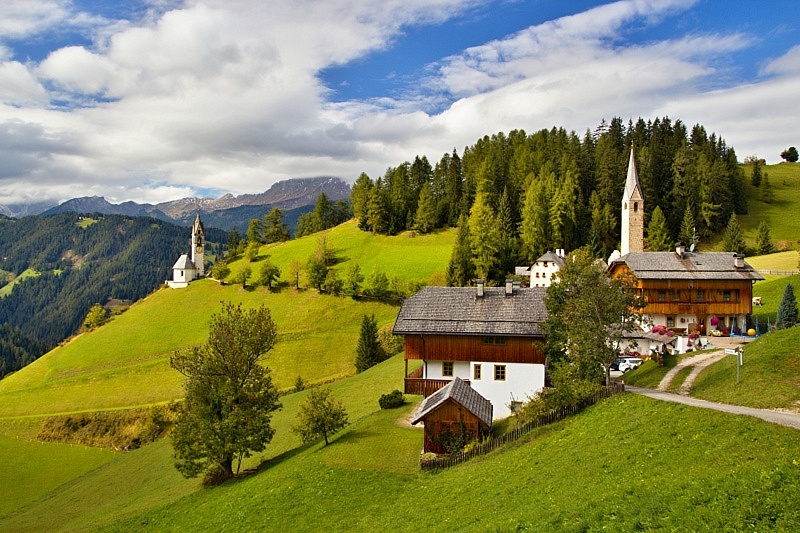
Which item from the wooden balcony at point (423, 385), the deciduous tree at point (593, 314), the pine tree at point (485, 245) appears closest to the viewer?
the deciduous tree at point (593, 314)

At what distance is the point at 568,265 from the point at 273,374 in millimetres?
47314

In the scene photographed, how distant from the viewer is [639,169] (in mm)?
98062

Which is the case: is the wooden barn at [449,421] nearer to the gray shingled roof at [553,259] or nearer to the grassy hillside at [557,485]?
the grassy hillside at [557,485]

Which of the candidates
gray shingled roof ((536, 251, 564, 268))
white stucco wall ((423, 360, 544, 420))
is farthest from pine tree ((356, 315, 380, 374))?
gray shingled roof ((536, 251, 564, 268))

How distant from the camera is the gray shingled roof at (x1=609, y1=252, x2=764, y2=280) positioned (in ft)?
173

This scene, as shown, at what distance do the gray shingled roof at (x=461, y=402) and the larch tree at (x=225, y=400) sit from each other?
10.9 m

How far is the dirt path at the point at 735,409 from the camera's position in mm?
18641

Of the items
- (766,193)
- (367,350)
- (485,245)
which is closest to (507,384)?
(367,350)

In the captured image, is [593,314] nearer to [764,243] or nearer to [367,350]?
[367,350]

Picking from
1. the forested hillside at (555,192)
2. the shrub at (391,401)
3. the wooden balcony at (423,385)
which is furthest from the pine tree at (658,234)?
the shrub at (391,401)

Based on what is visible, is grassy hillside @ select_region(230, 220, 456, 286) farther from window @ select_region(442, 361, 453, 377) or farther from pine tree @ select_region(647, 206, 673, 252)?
window @ select_region(442, 361, 453, 377)

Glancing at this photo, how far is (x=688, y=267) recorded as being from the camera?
179ft

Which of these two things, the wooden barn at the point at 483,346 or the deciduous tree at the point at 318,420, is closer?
the deciduous tree at the point at 318,420

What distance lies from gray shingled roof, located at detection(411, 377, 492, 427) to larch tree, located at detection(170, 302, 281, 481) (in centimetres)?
1090
